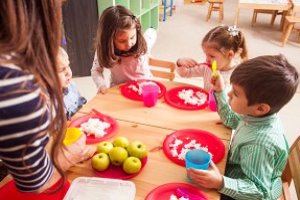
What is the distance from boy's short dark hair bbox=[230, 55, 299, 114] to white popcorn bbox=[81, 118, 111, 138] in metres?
0.64

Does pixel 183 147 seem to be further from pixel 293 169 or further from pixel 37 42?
pixel 37 42

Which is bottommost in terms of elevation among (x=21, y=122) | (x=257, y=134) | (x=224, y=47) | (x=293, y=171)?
(x=293, y=171)

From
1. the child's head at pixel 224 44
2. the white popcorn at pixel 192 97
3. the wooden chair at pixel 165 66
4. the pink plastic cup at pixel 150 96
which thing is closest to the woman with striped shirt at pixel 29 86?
the pink plastic cup at pixel 150 96

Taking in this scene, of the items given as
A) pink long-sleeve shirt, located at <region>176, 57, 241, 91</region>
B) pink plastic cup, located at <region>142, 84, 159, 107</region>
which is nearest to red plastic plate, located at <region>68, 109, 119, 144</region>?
pink plastic cup, located at <region>142, 84, 159, 107</region>

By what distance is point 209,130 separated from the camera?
132cm

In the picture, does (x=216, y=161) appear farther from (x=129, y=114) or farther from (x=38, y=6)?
(x=38, y=6)

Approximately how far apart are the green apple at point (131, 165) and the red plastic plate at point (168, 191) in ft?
0.34

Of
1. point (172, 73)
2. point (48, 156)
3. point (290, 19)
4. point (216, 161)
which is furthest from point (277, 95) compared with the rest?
point (290, 19)

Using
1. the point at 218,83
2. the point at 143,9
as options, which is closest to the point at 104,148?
the point at 218,83

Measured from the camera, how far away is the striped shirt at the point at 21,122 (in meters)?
0.62

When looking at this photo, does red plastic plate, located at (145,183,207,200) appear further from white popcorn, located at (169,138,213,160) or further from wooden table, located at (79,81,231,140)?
wooden table, located at (79,81,231,140)

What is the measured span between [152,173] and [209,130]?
391 mm

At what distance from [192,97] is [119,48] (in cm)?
61

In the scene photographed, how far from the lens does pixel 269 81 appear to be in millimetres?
1046
